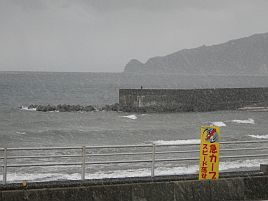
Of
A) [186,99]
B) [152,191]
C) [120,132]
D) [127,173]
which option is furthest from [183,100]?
[152,191]

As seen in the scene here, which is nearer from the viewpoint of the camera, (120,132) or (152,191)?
(152,191)

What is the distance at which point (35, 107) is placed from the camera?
64.0 metres

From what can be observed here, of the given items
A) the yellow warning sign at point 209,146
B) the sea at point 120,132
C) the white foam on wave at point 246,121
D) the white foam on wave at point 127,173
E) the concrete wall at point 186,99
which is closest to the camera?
the yellow warning sign at point 209,146

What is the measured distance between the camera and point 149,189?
941 centimetres

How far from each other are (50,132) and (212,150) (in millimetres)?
29597

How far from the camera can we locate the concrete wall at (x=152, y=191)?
8.70 m

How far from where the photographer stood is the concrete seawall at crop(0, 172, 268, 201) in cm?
874

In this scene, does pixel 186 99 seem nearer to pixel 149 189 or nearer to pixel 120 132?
pixel 120 132

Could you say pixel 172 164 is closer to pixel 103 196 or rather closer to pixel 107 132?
pixel 103 196

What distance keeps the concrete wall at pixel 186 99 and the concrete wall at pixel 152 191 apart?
4032 centimetres

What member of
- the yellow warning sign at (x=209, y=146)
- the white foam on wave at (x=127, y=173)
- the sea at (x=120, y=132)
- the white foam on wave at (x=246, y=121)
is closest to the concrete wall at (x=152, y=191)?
the yellow warning sign at (x=209, y=146)

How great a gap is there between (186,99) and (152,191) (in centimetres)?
4532

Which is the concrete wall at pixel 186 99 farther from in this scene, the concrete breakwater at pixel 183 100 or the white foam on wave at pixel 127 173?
the white foam on wave at pixel 127 173

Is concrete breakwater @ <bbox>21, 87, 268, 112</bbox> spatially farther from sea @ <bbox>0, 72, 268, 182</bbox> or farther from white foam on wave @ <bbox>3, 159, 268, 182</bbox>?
white foam on wave @ <bbox>3, 159, 268, 182</bbox>
